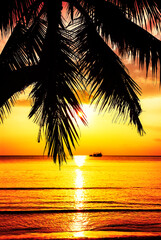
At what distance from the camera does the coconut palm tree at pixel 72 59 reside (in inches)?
115

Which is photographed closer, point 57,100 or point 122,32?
point 57,100

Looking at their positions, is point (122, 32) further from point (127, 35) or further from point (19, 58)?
point (19, 58)

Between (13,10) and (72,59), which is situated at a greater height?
(13,10)

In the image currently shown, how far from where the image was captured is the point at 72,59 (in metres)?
3.34

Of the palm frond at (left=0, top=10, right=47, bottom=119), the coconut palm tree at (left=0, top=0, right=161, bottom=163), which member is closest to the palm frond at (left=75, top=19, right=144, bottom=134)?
the coconut palm tree at (left=0, top=0, right=161, bottom=163)

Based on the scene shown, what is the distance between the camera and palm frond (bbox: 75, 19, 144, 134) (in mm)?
3242

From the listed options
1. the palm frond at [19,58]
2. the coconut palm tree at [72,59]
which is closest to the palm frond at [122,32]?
the coconut palm tree at [72,59]

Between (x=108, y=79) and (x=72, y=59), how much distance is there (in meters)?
0.48

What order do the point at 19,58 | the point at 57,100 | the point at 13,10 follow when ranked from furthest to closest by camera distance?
the point at 19,58 < the point at 13,10 < the point at 57,100

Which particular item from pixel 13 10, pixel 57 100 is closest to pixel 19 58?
pixel 13 10

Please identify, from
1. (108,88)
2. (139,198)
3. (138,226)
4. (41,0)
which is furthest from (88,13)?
(139,198)

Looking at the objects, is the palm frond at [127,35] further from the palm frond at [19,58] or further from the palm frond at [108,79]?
the palm frond at [19,58]

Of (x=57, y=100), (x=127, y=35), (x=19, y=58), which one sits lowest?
(x=57, y=100)

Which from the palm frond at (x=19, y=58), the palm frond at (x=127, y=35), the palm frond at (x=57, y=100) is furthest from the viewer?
the palm frond at (x=127, y=35)
